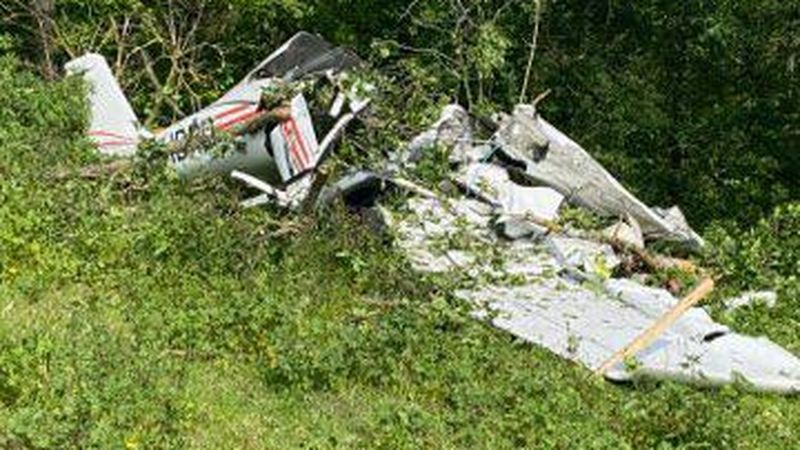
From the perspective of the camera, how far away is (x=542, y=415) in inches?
241

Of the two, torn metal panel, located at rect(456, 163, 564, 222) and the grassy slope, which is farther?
torn metal panel, located at rect(456, 163, 564, 222)

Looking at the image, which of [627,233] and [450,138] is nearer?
[627,233]

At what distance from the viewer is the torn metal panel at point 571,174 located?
990 cm

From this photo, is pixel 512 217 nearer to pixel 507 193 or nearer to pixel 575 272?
pixel 507 193

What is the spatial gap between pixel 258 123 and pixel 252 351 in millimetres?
3520

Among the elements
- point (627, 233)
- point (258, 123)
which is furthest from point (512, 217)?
point (258, 123)

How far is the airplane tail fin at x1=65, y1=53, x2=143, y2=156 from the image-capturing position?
10.8 metres

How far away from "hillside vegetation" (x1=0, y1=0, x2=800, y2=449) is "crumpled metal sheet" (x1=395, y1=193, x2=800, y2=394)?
0.19 meters

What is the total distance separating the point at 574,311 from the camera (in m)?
7.96

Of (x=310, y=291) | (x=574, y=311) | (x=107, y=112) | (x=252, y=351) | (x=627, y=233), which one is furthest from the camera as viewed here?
(x=107, y=112)

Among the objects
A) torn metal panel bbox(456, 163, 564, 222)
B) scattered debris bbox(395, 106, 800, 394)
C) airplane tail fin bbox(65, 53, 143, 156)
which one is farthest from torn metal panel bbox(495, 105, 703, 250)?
airplane tail fin bbox(65, 53, 143, 156)

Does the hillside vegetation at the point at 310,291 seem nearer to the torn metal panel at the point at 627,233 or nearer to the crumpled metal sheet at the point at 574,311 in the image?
the crumpled metal sheet at the point at 574,311

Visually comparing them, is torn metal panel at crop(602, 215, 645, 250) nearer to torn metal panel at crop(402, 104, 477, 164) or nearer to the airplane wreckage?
the airplane wreckage

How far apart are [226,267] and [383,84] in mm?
2279
